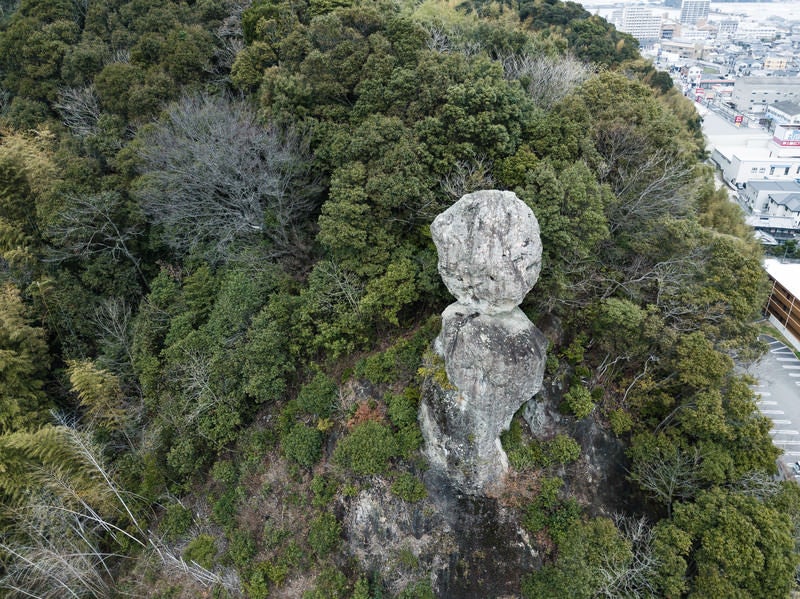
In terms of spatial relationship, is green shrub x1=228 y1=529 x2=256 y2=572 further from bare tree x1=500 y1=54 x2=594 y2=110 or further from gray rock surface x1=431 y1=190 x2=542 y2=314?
bare tree x1=500 y1=54 x2=594 y2=110

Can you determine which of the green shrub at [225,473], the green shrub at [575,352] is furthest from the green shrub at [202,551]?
the green shrub at [575,352]

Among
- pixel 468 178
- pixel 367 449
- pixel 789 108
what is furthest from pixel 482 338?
pixel 789 108

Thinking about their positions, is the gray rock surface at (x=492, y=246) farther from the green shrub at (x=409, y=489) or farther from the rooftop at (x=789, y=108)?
the rooftop at (x=789, y=108)

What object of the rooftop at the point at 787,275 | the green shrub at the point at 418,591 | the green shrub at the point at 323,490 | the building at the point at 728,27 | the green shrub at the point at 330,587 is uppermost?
the green shrub at the point at 323,490

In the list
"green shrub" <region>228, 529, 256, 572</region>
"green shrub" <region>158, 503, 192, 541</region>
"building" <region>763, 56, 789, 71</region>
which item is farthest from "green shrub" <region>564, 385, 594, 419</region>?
"building" <region>763, 56, 789, 71</region>

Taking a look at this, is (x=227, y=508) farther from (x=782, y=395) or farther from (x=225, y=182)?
(x=782, y=395)

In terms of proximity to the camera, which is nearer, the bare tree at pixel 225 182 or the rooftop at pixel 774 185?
the bare tree at pixel 225 182

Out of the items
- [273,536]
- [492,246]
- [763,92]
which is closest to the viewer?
[492,246]
